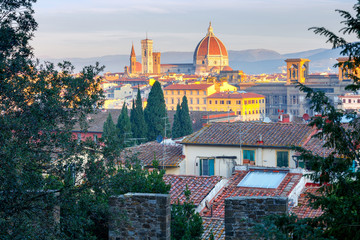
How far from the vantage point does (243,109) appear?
10600 cm

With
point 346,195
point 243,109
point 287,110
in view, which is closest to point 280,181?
point 346,195

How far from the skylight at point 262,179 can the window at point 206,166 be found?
563 centimetres

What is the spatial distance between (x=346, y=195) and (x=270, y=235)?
1.02 meters

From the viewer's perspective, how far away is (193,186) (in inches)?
579

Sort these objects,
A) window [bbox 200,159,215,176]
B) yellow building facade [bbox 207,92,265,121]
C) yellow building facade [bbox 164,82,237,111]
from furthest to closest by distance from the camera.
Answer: yellow building facade [bbox 164,82,237,111] < yellow building facade [bbox 207,92,265,121] < window [bbox 200,159,215,176]

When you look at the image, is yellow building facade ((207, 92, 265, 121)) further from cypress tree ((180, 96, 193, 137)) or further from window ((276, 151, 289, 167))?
window ((276, 151, 289, 167))

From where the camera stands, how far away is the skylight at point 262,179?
600 inches

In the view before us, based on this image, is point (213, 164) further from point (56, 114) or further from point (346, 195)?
point (346, 195)

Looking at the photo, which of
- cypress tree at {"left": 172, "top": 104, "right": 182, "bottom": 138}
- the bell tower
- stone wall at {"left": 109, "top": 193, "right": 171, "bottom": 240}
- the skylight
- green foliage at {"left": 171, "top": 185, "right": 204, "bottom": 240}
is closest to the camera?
stone wall at {"left": 109, "top": 193, "right": 171, "bottom": 240}

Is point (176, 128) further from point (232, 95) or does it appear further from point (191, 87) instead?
point (191, 87)

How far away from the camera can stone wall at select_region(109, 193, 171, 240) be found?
798 cm

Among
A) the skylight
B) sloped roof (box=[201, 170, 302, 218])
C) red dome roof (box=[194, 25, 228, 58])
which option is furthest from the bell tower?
sloped roof (box=[201, 170, 302, 218])

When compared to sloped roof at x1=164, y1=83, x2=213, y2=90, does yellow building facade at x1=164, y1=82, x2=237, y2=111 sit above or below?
below

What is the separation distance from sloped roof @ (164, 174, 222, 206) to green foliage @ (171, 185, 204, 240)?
3276 mm
